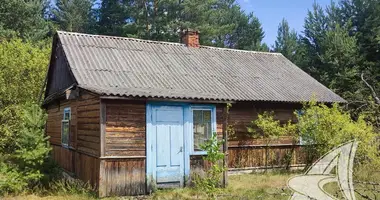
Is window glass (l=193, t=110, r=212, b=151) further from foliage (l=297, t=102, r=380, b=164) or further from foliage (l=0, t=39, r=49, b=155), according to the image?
foliage (l=0, t=39, r=49, b=155)

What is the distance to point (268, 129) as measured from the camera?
1308 cm

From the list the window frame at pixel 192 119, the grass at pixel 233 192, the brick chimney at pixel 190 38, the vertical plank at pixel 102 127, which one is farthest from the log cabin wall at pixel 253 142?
the vertical plank at pixel 102 127

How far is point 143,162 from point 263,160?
5955 mm

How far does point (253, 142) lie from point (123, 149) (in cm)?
598

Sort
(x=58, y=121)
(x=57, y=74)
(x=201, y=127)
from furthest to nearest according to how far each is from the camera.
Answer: (x=57, y=74)
(x=58, y=121)
(x=201, y=127)

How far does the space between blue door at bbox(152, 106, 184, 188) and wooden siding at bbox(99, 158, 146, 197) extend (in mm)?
465

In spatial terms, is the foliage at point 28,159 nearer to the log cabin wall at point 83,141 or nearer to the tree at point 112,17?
the log cabin wall at point 83,141

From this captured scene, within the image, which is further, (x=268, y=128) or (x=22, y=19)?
(x=22, y=19)

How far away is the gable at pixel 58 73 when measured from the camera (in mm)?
12961

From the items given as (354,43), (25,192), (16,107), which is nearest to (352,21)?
(354,43)

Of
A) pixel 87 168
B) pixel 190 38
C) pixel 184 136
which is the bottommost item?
pixel 87 168

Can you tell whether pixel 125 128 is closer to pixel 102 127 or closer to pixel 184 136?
pixel 102 127

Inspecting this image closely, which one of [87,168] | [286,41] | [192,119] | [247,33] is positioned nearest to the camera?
[87,168]

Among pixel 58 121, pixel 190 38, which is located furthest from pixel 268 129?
pixel 58 121
